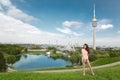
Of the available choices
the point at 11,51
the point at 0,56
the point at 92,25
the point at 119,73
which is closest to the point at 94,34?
the point at 92,25

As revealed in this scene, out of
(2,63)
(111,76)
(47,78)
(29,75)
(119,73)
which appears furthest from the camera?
(2,63)

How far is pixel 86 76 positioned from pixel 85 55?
5.57 ft

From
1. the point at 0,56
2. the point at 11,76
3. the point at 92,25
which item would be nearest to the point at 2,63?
the point at 0,56

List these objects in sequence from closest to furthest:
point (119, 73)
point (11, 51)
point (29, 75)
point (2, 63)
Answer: point (29, 75), point (119, 73), point (2, 63), point (11, 51)

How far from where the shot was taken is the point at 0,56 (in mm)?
48812

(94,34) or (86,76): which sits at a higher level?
(94,34)

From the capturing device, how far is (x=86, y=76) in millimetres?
16203

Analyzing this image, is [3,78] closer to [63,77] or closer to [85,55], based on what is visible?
[63,77]

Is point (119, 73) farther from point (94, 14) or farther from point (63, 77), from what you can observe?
point (94, 14)

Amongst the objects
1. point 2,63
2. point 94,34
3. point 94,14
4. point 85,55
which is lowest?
point 2,63

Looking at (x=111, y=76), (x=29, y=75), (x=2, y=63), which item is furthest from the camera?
(x=2, y=63)

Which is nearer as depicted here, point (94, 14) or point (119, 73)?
point (119, 73)

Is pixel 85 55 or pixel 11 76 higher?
pixel 85 55

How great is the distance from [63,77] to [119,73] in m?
6.90
